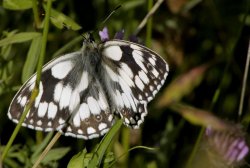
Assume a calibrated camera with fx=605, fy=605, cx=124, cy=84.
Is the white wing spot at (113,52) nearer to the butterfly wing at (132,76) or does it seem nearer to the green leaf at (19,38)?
the butterfly wing at (132,76)

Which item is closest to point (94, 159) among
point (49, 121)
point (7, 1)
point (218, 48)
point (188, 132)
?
point (49, 121)

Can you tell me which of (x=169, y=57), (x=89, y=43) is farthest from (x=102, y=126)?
(x=169, y=57)

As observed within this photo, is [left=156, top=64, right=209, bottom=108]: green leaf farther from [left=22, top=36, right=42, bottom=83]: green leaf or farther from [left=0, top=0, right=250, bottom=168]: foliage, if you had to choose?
[left=22, top=36, right=42, bottom=83]: green leaf

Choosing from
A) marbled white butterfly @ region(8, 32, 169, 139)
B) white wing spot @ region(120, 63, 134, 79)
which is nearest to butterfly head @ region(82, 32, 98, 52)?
marbled white butterfly @ region(8, 32, 169, 139)

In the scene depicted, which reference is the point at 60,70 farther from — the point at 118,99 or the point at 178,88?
the point at 178,88

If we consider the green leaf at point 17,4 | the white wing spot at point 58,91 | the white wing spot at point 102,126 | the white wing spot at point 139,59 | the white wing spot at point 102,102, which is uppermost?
the green leaf at point 17,4

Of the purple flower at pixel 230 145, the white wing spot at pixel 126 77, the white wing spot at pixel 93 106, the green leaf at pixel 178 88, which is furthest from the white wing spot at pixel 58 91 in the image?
the purple flower at pixel 230 145

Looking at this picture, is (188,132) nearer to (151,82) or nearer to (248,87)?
(248,87)
